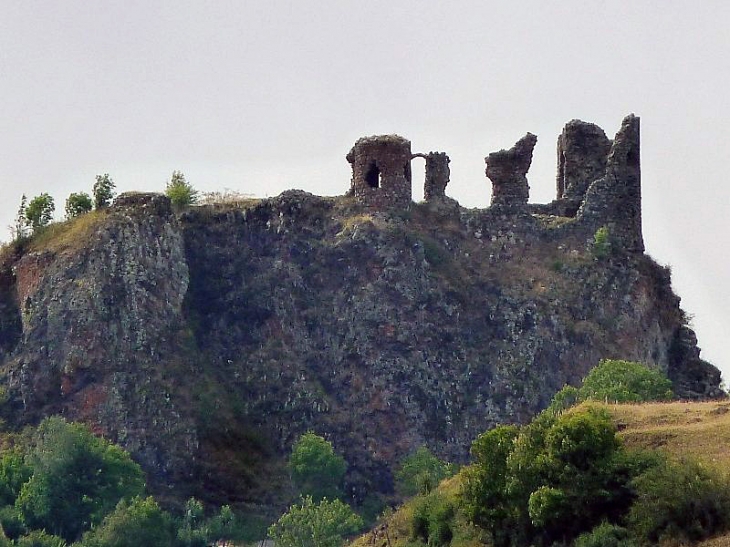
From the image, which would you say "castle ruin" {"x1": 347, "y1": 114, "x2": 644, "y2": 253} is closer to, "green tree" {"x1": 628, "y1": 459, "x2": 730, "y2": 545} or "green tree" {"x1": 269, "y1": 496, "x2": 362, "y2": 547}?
"green tree" {"x1": 269, "y1": 496, "x2": 362, "y2": 547}

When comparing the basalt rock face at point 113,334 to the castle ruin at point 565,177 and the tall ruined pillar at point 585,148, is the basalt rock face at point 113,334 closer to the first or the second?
the castle ruin at point 565,177

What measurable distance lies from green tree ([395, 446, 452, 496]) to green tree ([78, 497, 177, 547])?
27.2ft

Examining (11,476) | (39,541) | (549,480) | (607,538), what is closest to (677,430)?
(549,480)

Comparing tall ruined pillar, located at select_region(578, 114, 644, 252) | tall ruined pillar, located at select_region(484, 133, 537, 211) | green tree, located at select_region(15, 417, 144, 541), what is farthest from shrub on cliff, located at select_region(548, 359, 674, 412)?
green tree, located at select_region(15, 417, 144, 541)

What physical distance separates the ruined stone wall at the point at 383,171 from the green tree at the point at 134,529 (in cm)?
1781

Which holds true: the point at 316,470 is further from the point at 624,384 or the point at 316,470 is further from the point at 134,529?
the point at 624,384

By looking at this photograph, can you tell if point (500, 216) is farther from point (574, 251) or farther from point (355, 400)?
point (355, 400)

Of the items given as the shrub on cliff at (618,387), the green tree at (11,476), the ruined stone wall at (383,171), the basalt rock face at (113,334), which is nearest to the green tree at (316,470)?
the basalt rock face at (113,334)

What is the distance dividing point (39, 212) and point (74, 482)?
16.3 metres

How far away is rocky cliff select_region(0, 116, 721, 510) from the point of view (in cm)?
8669

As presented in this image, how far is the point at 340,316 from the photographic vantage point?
296 feet

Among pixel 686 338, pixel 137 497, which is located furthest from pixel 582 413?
pixel 686 338

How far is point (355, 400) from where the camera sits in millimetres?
87875

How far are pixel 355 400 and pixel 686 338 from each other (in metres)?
14.4
